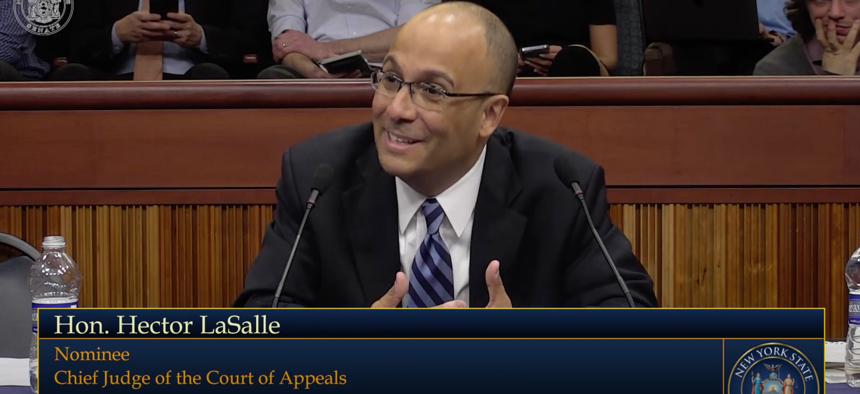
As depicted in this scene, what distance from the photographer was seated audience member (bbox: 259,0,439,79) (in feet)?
9.69

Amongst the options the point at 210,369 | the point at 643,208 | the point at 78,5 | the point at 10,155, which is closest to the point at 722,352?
the point at 210,369

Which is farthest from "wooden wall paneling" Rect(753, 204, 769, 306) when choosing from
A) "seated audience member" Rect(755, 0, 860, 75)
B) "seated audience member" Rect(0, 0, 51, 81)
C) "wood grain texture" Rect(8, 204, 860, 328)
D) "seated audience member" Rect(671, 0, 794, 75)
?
"seated audience member" Rect(0, 0, 51, 81)

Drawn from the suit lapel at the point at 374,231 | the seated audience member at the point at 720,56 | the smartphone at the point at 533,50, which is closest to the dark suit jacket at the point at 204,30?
the smartphone at the point at 533,50

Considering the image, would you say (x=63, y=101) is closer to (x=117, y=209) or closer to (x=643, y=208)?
(x=117, y=209)

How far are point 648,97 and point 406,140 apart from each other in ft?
3.07

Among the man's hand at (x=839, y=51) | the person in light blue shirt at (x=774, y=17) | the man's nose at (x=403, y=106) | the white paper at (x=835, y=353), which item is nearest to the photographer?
the white paper at (x=835, y=353)

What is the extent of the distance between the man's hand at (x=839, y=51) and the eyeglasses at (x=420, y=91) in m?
1.44

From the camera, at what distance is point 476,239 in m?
1.64

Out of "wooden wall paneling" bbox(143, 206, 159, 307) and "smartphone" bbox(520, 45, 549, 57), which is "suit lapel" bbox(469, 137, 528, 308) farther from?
"smartphone" bbox(520, 45, 549, 57)

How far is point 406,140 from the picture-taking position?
5.18 ft

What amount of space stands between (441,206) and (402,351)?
70cm

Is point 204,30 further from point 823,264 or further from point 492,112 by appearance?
point 823,264

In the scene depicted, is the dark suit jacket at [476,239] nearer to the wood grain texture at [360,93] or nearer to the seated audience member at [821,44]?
the wood grain texture at [360,93]

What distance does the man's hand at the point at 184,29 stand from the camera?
2863 mm
